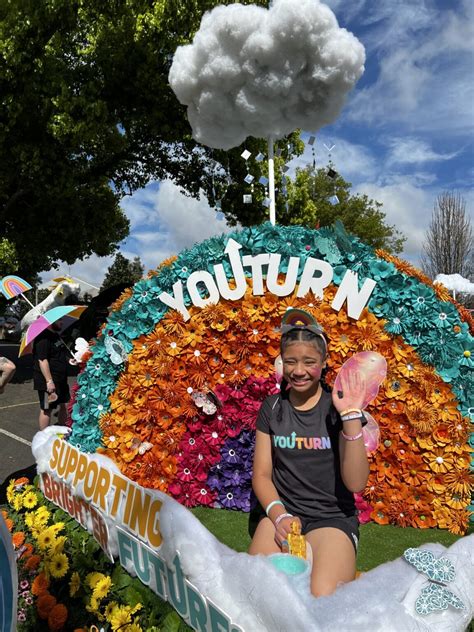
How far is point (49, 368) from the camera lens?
4.96 meters

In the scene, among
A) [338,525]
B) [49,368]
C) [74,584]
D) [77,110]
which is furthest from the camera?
[77,110]

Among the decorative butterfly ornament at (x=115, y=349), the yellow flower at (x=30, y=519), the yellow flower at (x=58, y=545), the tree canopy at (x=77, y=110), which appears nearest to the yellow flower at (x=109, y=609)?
the yellow flower at (x=58, y=545)

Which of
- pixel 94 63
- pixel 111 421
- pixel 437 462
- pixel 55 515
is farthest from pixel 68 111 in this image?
pixel 437 462

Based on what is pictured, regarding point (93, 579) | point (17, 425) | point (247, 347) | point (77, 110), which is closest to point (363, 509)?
point (247, 347)

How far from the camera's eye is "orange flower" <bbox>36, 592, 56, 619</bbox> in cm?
232

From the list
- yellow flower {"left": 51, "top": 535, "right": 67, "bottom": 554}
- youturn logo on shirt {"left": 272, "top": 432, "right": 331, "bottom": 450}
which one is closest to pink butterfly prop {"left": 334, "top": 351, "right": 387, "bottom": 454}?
youturn logo on shirt {"left": 272, "top": 432, "right": 331, "bottom": 450}

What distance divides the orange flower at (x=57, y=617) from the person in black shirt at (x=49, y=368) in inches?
113

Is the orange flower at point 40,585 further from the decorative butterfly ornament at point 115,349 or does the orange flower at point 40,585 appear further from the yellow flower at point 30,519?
the decorative butterfly ornament at point 115,349

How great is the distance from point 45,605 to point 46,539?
43cm

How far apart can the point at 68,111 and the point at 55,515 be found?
8211mm

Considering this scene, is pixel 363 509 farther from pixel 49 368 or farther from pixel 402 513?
pixel 49 368

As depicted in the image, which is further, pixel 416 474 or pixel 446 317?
pixel 416 474

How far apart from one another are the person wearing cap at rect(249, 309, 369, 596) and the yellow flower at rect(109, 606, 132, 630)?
0.73 metres

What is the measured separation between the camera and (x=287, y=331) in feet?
7.14
